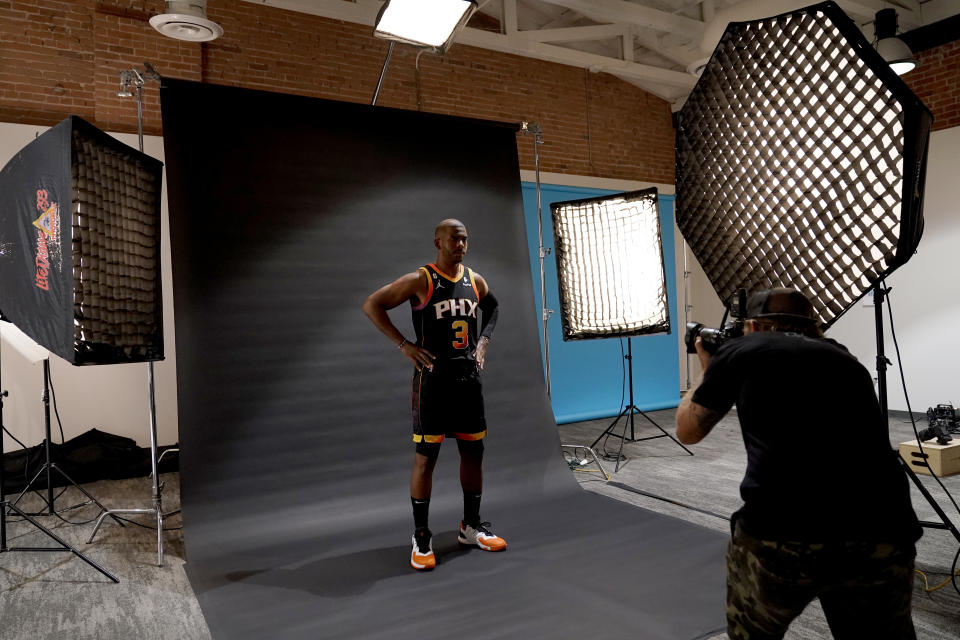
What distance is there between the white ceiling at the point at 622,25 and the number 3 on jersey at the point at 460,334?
3389 millimetres

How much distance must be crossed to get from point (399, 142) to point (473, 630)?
2.79 metres

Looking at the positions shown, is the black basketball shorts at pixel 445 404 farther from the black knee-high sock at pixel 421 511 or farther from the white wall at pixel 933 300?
the white wall at pixel 933 300

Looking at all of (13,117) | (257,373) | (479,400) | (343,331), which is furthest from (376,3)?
(479,400)

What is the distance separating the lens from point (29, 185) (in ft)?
7.75

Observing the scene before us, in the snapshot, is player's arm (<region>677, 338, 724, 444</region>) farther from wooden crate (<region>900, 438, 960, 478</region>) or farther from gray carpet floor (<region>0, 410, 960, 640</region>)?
wooden crate (<region>900, 438, 960, 478</region>)

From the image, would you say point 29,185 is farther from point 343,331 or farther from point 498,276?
point 498,276

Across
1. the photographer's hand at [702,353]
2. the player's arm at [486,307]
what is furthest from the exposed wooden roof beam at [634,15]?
the photographer's hand at [702,353]

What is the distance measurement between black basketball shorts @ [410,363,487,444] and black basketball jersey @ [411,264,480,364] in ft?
0.24

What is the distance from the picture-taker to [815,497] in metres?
1.06

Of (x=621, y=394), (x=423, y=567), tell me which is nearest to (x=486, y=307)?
(x=423, y=567)

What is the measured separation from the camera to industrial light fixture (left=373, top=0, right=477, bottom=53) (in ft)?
9.27

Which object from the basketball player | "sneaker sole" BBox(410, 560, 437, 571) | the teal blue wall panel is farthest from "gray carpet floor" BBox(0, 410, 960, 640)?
the teal blue wall panel

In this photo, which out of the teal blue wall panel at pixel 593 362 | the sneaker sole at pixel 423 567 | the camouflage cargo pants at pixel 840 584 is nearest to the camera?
the camouflage cargo pants at pixel 840 584

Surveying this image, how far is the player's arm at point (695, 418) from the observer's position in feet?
4.03
